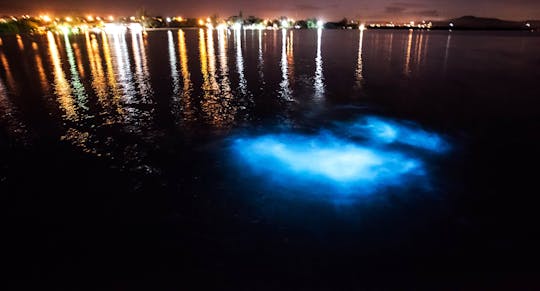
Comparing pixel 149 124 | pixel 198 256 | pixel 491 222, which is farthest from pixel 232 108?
pixel 491 222

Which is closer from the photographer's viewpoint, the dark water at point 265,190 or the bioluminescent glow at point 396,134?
the dark water at point 265,190

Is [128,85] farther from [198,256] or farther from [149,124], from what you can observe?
[198,256]

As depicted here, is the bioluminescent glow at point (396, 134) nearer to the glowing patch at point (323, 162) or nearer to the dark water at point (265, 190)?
the dark water at point (265, 190)

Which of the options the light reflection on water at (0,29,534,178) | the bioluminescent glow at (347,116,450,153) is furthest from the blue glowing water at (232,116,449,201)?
the light reflection on water at (0,29,534,178)

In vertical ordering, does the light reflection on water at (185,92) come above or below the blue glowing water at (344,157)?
above

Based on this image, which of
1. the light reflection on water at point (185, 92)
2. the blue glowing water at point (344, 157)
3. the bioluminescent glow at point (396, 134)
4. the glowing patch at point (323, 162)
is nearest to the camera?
the blue glowing water at point (344, 157)

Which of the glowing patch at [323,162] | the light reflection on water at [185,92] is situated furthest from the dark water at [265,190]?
the light reflection on water at [185,92]

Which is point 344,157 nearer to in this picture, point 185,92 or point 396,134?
point 396,134

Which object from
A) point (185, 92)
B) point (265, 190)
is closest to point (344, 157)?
point (265, 190)
